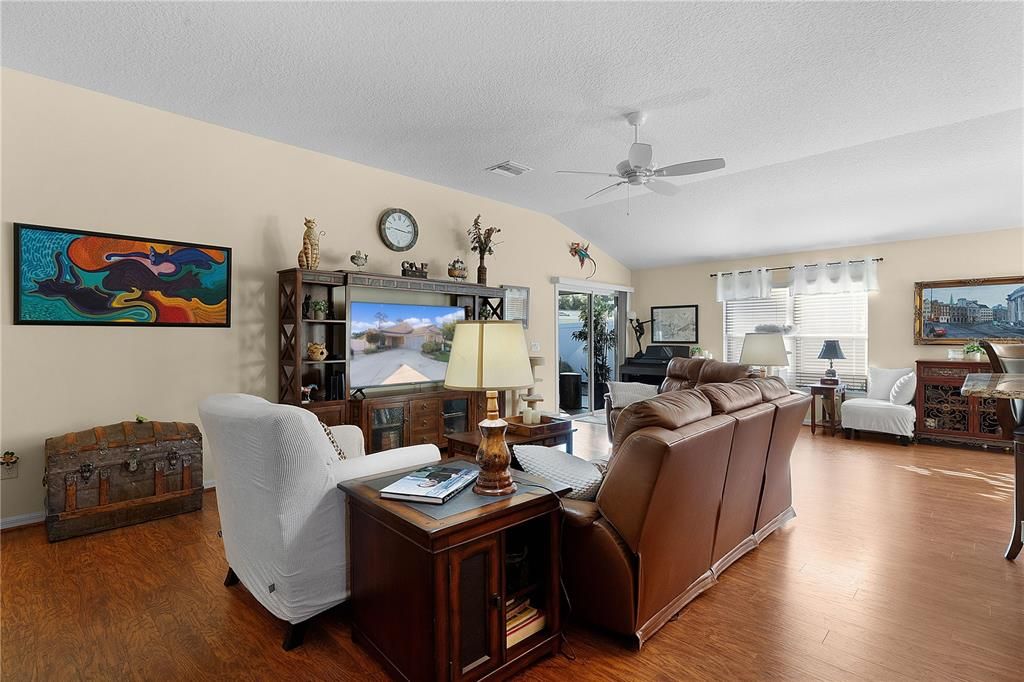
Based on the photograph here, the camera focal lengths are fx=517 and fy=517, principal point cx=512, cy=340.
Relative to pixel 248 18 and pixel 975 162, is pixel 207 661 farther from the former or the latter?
pixel 975 162

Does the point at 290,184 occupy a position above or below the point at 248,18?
below

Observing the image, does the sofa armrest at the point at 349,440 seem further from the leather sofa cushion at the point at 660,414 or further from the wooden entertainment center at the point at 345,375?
the leather sofa cushion at the point at 660,414

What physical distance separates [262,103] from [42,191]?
1.50 meters

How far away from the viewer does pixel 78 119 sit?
3.49 metres

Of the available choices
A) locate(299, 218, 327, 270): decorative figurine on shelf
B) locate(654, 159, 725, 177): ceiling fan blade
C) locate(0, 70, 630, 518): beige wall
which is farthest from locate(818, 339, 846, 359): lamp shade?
locate(299, 218, 327, 270): decorative figurine on shelf

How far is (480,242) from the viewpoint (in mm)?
5805

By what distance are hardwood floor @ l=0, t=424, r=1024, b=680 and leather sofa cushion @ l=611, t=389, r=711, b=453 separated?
0.89 meters

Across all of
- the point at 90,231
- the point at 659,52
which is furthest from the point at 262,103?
the point at 659,52

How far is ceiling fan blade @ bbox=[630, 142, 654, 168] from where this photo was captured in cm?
355

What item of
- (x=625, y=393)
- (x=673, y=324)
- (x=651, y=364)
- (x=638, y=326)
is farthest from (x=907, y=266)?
(x=625, y=393)

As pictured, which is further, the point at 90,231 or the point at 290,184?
the point at 290,184

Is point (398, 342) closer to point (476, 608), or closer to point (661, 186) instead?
point (661, 186)

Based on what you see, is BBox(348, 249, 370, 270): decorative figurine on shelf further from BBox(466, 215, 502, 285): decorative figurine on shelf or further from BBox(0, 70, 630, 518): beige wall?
BBox(466, 215, 502, 285): decorative figurine on shelf

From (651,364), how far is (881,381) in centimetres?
278
